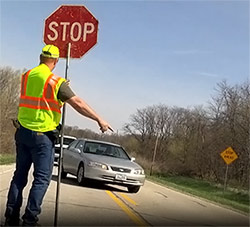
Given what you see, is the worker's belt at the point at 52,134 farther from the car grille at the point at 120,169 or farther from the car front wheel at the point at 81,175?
the car front wheel at the point at 81,175

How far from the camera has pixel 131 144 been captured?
106 m

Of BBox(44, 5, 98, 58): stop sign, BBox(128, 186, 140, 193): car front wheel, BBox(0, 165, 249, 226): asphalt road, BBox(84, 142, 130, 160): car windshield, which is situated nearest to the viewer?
BBox(44, 5, 98, 58): stop sign

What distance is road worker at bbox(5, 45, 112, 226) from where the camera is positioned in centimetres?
478

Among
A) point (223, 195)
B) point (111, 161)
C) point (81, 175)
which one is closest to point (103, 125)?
point (111, 161)

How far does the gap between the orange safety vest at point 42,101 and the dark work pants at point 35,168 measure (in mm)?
107

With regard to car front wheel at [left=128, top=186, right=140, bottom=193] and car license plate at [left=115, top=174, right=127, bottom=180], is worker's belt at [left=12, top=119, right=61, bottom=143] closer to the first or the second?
car license plate at [left=115, top=174, right=127, bottom=180]

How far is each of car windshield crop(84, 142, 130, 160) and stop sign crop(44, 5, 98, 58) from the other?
870 centimetres

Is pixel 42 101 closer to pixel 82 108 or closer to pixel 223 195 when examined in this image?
pixel 82 108

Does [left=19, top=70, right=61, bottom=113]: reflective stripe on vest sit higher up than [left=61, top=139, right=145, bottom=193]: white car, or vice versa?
[left=19, top=70, right=61, bottom=113]: reflective stripe on vest

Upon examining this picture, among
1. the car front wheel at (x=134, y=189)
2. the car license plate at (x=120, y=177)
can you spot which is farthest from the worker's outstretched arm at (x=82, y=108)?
the car front wheel at (x=134, y=189)

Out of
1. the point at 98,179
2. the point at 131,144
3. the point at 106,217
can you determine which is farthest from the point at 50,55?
the point at 131,144

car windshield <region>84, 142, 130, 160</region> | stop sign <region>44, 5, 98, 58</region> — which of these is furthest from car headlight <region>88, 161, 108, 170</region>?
stop sign <region>44, 5, 98, 58</region>

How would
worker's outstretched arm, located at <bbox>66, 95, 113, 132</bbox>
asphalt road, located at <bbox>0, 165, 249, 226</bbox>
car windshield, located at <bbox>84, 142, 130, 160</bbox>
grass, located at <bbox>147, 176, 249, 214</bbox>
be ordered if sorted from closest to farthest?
worker's outstretched arm, located at <bbox>66, 95, 113, 132</bbox>, asphalt road, located at <bbox>0, 165, 249, 226</bbox>, car windshield, located at <bbox>84, 142, 130, 160</bbox>, grass, located at <bbox>147, 176, 249, 214</bbox>

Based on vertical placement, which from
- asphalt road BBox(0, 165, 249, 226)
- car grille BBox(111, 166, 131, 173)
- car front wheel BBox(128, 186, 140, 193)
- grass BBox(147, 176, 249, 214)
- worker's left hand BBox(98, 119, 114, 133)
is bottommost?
grass BBox(147, 176, 249, 214)
